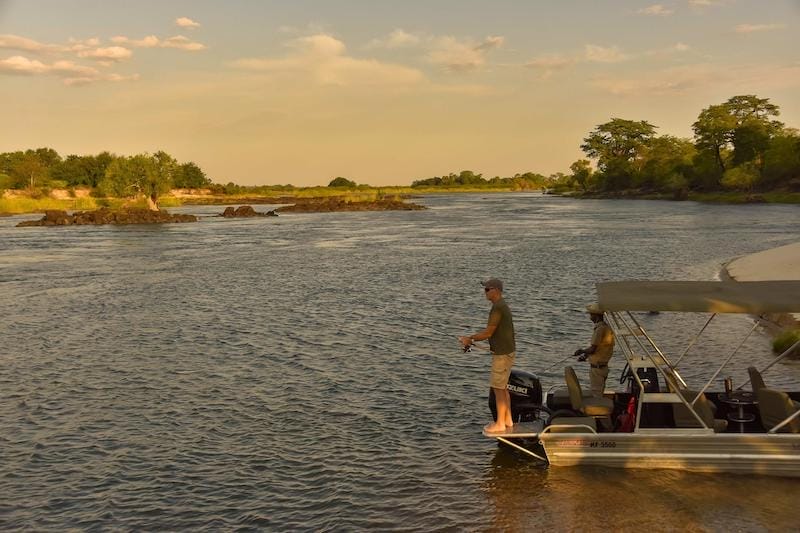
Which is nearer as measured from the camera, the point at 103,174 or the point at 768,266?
the point at 768,266

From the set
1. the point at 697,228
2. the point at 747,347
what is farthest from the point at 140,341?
the point at 697,228

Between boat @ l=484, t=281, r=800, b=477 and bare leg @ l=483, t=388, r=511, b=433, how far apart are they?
15cm

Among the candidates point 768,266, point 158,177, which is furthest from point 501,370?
point 158,177

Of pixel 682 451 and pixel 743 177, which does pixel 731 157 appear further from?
pixel 682 451

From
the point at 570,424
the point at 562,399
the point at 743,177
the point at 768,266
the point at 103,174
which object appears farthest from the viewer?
the point at 103,174

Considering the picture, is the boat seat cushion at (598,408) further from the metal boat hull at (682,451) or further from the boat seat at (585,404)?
the metal boat hull at (682,451)

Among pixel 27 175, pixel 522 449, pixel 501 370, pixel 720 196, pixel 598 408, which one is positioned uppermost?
pixel 27 175

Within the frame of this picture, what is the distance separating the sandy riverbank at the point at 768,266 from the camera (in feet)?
100

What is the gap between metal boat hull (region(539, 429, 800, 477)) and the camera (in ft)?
36.9

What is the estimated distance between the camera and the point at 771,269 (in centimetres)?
3300

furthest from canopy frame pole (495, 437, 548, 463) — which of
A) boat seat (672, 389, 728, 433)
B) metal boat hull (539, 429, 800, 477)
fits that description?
boat seat (672, 389, 728, 433)

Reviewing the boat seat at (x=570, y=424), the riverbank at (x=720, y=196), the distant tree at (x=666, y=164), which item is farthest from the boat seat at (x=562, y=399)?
the distant tree at (x=666, y=164)

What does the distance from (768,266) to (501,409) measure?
2787 cm

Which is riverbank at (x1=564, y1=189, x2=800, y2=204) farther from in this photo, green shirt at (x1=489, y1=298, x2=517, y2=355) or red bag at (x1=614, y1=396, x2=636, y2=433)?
green shirt at (x1=489, y1=298, x2=517, y2=355)
